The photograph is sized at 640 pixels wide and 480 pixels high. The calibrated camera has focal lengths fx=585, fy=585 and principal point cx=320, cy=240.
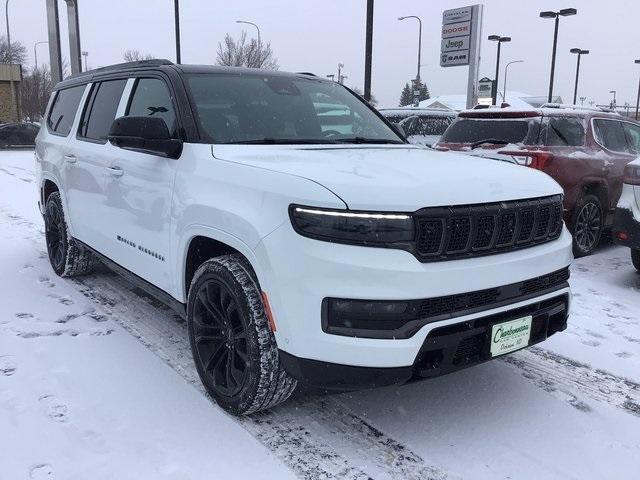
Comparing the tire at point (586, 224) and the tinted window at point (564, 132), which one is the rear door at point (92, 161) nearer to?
the tinted window at point (564, 132)

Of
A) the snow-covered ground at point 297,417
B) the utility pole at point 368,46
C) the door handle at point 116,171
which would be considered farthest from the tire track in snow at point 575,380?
the utility pole at point 368,46

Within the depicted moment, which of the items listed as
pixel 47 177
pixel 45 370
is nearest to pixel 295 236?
pixel 45 370

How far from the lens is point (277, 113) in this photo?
12.2ft

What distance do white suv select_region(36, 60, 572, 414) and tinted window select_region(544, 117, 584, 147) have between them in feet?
11.2

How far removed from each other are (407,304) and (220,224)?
1.03 meters

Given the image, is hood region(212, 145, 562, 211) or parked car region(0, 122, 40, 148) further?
parked car region(0, 122, 40, 148)

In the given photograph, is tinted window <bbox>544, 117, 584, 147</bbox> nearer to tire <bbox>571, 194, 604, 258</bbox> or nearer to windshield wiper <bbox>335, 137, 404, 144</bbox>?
tire <bbox>571, 194, 604, 258</bbox>

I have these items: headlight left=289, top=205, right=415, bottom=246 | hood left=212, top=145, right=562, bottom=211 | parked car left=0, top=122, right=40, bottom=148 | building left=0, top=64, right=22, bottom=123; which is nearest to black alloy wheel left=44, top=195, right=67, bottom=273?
hood left=212, top=145, right=562, bottom=211

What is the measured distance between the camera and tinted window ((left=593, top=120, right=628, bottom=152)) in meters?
7.13

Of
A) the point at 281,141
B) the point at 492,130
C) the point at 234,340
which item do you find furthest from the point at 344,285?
the point at 492,130

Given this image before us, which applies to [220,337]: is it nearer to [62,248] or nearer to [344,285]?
[344,285]

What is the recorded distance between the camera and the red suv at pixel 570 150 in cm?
656

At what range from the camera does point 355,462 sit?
8.80 feet

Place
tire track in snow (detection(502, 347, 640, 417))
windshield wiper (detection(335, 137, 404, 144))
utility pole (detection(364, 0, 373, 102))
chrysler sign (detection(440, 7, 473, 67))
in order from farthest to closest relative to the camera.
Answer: chrysler sign (detection(440, 7, 473, 67))
utility pole (detection(364, 0, 373, 102))
windshield wiper (detection(335, 137, 404, 144))
tire track in snow (detection(502, 347, 640, 417))
